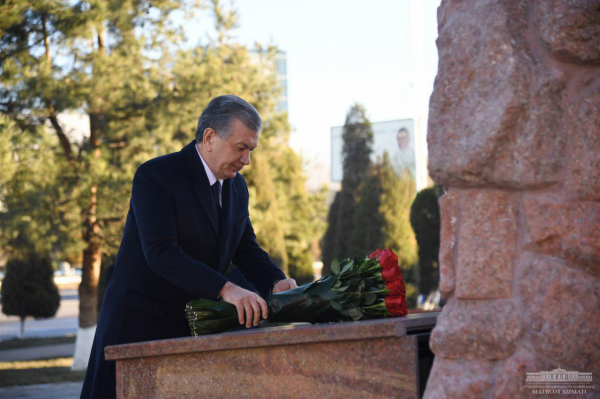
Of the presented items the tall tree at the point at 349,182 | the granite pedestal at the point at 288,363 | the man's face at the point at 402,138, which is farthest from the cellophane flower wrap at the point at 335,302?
the man's face at the point at 402,138

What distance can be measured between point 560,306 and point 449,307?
278mm

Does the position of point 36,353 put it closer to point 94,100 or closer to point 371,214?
point 94,100

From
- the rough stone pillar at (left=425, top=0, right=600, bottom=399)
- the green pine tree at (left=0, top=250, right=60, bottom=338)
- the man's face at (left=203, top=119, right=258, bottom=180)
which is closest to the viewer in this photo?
the rough stone pillar at (left=425, top=0, right=600, bottom=399)

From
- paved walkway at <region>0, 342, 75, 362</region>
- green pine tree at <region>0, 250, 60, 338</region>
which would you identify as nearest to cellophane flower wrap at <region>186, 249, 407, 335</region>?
paved walkway at <region>0, 342, 75, 362</region>

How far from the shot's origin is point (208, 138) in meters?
2.90

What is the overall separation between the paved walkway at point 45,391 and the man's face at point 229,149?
497 cm

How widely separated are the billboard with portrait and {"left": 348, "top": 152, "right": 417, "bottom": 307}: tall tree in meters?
0.40

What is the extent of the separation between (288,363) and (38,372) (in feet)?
25.9

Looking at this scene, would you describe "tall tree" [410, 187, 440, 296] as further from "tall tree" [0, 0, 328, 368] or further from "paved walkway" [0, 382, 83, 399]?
"paved walkway" [0, 382, 83, 399]

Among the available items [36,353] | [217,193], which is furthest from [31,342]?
[217,193]

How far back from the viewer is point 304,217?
49.6ft

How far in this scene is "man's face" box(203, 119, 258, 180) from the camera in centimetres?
285

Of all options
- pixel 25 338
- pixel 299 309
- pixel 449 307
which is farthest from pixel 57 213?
pixel 449 307

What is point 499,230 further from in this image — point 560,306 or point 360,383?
point 360,383
